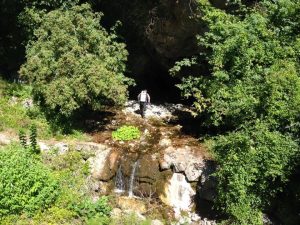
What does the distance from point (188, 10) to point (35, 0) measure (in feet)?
24.1

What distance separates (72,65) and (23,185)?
16.8ft

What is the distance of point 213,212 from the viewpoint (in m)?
13.6

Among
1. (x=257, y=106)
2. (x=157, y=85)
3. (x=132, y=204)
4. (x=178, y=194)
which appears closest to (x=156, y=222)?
(x=132, y=204)

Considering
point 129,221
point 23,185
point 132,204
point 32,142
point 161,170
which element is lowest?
point 129,221

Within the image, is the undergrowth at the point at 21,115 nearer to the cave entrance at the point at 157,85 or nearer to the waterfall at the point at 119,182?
the waterfall at the point at 119,182

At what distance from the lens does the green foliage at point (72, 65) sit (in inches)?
604

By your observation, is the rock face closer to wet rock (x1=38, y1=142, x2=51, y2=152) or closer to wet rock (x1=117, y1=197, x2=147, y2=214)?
wet rock (x1=38, y1=142, x2=51, y2=152)

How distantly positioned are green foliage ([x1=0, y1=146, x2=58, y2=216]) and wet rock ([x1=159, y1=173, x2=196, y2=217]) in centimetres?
387

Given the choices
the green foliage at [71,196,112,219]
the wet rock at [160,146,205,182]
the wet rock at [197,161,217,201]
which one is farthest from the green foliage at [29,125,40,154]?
the wet rock at [197,161,217,201]

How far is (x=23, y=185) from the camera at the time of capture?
12672mm

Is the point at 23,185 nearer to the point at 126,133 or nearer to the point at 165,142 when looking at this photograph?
the point at 126,133

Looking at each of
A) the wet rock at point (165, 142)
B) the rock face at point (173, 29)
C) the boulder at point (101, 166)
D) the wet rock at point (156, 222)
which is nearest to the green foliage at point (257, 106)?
the wet rock at point (156, 222)


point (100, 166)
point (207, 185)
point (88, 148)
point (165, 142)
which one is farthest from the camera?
point (165, 142)

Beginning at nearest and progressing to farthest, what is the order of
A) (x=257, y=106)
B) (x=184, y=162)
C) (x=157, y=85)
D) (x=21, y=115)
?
(x=257, y=106) → (x=184, y=162) → (x=21, y=115) → (x=157, y=85)
